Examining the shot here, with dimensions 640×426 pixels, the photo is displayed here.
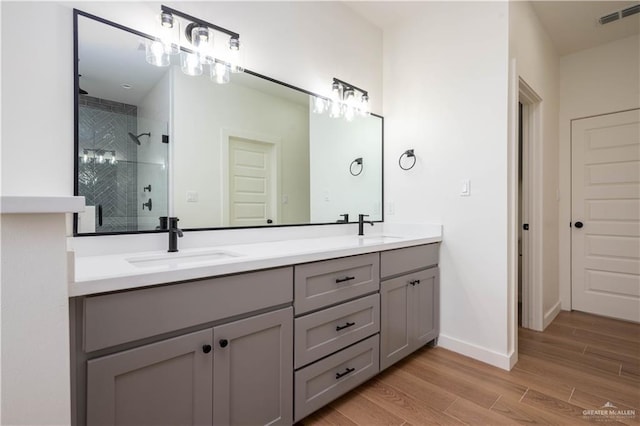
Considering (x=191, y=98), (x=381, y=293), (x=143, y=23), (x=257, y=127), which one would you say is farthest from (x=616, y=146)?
(x=143, y=23)

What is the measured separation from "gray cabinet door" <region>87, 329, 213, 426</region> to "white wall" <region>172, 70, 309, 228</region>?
0.74 m

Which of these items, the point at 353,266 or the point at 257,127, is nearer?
the point at 353,266

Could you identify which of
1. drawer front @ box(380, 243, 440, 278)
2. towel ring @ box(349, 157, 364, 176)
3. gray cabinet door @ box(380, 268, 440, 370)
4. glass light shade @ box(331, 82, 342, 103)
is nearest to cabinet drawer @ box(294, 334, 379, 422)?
gray cabinet door @ box(380, 268, 440, 370)

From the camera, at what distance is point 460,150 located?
2299mm

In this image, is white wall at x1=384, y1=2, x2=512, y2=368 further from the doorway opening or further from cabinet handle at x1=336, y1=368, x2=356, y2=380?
cabinet handle at x1=336, y1=368, x2=356, y2=380

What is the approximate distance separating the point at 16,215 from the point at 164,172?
902 millimetres

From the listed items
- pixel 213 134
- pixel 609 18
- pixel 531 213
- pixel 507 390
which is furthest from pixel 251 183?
pixel 609 18

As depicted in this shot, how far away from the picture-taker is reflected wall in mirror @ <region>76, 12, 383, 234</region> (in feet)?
4.54

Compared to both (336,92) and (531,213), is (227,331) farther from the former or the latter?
(531,213)

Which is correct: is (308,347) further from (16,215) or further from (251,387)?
(16,215)

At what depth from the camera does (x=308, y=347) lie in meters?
1.48

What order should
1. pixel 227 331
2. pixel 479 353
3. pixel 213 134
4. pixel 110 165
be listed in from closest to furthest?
pixel 227 331, pixel 110 165, pixel 213 134, pixel 479 353

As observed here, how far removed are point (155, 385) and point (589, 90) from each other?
14.3ft

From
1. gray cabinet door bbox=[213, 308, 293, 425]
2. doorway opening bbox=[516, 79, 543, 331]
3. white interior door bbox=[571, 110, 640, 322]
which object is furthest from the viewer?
white interior door bbox=[571, 110, 640, 322]
